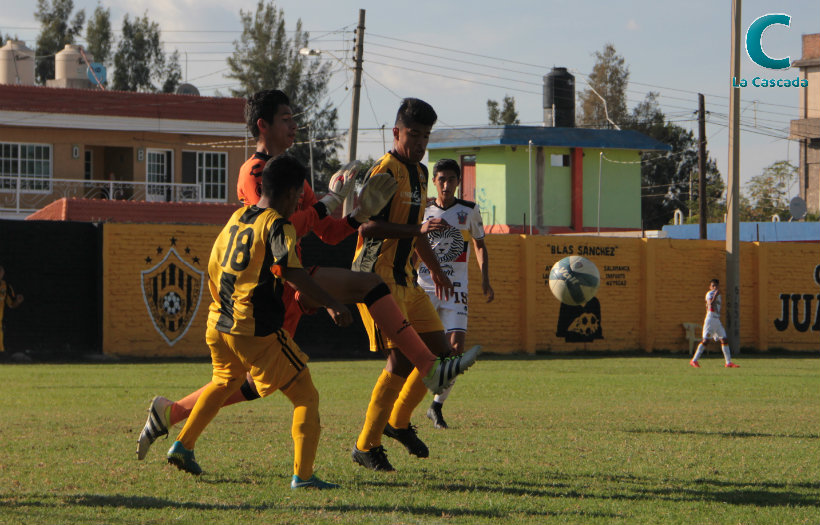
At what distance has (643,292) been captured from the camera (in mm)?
26000

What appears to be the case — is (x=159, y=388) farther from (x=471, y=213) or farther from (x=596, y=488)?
(x=596, y=488)

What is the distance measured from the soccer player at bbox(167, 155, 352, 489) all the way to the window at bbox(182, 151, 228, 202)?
114ft

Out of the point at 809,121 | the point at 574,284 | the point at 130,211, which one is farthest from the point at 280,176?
the point at 809,121

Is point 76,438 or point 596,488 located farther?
point 76,438

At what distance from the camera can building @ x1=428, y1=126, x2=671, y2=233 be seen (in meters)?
45.3

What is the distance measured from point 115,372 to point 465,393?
6616 mm

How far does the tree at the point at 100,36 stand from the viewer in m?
71.6

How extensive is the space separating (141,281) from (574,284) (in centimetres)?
1020

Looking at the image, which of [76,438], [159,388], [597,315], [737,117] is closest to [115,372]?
[159,388]

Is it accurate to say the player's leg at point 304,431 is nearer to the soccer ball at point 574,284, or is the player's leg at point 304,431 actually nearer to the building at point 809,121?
the soccer ball at point 574,284

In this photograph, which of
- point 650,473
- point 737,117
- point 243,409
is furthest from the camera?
point 737,117

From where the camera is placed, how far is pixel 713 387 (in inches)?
608

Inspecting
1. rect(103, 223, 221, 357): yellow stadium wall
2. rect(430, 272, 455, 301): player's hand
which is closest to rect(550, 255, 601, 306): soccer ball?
rect(430, 272, 455, 301): player's hand

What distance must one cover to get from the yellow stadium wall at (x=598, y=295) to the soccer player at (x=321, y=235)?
14.5 m
